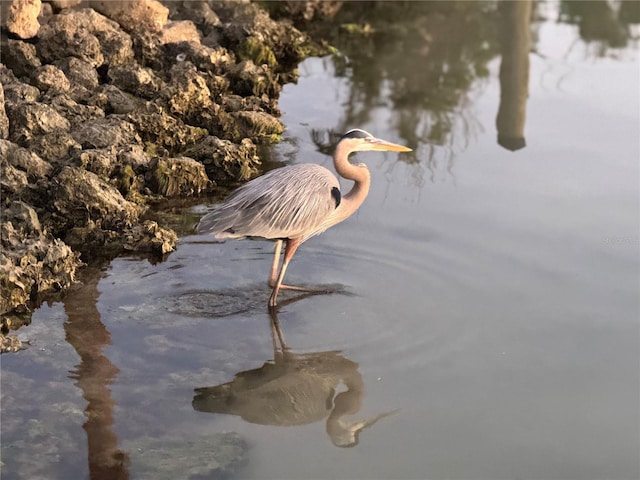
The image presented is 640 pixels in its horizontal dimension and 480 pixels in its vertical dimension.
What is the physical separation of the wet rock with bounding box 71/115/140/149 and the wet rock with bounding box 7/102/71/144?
19 centimetres

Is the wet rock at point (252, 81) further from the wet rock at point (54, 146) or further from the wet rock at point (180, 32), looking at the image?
the wet rock at point (54, 146)

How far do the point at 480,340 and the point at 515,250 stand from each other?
4.53 ft

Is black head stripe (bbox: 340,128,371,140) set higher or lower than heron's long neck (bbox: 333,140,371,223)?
higher

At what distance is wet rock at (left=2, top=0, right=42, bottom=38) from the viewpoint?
361 inches

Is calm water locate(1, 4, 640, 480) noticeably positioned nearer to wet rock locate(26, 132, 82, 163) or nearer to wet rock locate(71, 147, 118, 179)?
wet rock locate(71, 147, 118, 179)

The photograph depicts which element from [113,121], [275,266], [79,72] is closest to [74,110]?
[113,121]

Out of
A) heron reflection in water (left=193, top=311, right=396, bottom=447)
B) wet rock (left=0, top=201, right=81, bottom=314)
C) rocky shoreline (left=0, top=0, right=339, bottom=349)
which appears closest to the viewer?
heron reflection in water (left=193, top=311, right=396, bottom=447)

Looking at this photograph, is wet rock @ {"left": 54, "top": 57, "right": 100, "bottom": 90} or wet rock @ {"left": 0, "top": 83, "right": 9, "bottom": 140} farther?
wet rock @ {"left": 54, "top": 57, "right": 100, "bottom": 90}

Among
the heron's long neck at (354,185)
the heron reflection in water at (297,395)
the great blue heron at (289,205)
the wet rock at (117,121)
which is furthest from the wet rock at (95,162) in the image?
the heron reflection in water at (297,395)

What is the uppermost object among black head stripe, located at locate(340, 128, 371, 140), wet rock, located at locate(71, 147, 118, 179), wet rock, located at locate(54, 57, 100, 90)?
black head stripe, located at locate(340, 128, 371, 140)

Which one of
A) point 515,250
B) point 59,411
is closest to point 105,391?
point 59,411

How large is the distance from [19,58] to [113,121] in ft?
5.77

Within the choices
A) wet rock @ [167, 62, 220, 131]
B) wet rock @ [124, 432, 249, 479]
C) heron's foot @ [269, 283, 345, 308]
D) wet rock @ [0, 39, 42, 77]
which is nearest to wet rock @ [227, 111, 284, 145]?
wet rock @ [167, 62, 220, 131]

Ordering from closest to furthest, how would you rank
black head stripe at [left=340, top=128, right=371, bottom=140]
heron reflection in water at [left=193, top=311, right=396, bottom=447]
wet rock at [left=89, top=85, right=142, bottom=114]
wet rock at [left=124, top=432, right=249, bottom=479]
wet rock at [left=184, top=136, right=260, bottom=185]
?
wet rock at [left=124, top=432, right=249, bottom=479] < heron reflection in water at [left=193, top=311, right=396, bottom=447] < black head stripe at [left=340, top=128, right=371, bottom=140] < wet rock at [left=184, top=136, right=260, bottom=185] < wet rock at [left=89, top=85, right=142, bottom=114]
